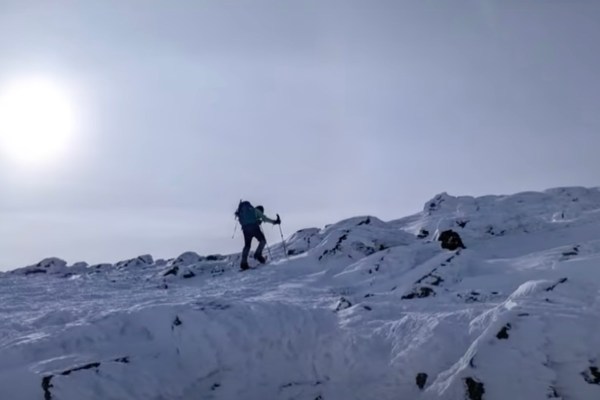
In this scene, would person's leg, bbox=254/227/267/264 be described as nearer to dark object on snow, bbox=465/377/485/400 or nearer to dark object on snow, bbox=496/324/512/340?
dark object on snow, bbox=496/324/512/340

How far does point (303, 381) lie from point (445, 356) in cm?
241

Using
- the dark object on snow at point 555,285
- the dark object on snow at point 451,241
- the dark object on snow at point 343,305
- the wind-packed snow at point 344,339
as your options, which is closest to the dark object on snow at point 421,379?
the wind-packed snow at point 344,339

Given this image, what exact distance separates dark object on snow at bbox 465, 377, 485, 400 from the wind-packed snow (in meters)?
0.01

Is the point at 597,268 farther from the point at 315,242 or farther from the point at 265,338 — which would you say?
the point at 315,242

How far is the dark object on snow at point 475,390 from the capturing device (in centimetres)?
766

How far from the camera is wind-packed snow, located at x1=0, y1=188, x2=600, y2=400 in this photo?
7.98m

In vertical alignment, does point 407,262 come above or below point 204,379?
above

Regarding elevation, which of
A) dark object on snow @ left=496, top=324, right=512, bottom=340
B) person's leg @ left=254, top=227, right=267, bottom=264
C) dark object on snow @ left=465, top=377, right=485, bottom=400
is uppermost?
person's leg @ left=254, top=227, right=267, bottom=264

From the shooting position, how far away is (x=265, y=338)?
10250mm

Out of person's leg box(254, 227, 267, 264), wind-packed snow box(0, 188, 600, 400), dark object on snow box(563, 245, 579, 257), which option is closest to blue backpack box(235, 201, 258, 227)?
person's leg box(254, 227, 267, 264)

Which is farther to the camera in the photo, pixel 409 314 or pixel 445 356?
pixel 409 314

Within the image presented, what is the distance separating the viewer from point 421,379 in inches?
333

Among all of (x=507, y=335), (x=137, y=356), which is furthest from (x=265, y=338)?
(x=507, y=335)

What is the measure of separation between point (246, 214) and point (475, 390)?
1453 cm
